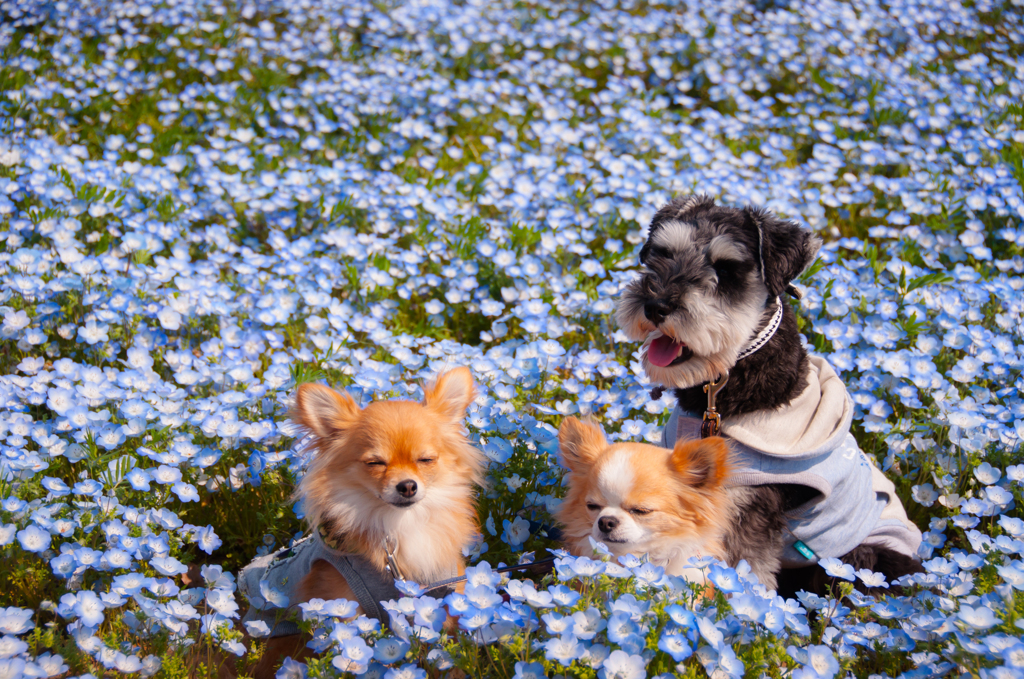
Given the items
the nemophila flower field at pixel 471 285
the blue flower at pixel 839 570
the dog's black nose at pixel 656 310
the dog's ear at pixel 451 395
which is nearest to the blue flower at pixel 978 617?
the nemophila flower field at pixel 471 285

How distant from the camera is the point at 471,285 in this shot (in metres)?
4.95

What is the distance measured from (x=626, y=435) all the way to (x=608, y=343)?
1.09 m

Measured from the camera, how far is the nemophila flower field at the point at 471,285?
2277mm

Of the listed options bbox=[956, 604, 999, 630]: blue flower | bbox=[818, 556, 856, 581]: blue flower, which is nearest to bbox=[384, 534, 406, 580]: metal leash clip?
bbox=[818, 556, 856, 581]: blue flower

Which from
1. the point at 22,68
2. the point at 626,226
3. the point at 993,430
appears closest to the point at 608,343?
the point at 626,226

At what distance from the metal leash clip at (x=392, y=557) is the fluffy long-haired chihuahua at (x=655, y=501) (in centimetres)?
70

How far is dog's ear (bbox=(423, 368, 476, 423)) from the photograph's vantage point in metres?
2.79

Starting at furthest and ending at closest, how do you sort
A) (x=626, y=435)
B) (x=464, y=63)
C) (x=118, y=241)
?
(x=464, y=63) < (x=118, y=241) < (x=626, y=435)

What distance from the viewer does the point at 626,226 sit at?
5.73 metres

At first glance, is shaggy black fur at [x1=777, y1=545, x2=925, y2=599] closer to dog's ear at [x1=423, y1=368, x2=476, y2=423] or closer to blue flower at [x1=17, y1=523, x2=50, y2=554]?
dog's ear at [x1=423, y1=368, x2=476, y2=423]

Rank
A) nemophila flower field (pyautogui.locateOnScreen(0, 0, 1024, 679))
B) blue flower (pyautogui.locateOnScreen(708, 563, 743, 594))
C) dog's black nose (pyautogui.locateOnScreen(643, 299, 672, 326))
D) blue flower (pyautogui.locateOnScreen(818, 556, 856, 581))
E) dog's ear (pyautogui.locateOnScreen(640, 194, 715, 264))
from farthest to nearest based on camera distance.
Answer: dog's ear (pyautogui.locateOnScreen(640, 194, 715, 264)) < dog's black nose (pyautogui.locateOnScreen(643, 299, 672, 326)) < blue flower (pyautogui.locateOnScreen(818, 556, 856, 581)) < nemophila flower field (pyautogui.locateOnScreen(0, 0, 1024, 679)) < blue flower (pyautogui.locateOnScreen(708, 563, 743, 594))

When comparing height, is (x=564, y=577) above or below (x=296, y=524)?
above

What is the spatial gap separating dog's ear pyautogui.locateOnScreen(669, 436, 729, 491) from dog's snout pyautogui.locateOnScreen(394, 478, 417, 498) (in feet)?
3.23

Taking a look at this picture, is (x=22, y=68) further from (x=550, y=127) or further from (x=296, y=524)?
(x=296, y=524)
